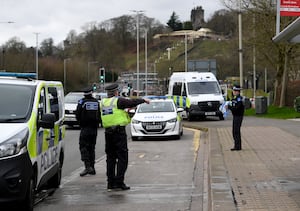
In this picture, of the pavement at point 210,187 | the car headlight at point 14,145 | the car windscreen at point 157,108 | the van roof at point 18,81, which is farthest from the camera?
the car windscreen at point 157,108

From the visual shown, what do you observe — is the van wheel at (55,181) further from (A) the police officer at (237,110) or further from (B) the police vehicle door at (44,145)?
(A) the police officer at (237,110)

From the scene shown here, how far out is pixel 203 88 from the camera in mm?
35656

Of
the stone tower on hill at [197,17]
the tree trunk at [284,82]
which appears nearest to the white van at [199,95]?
the tree trunk at [284,82]

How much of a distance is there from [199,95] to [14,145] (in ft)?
92.0

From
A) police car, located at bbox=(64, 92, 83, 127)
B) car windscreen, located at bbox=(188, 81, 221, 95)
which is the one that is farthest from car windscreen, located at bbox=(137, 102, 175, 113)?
car windscreen, located at bbox=(188, 81, 221, 95)

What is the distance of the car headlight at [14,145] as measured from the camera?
7398 mm

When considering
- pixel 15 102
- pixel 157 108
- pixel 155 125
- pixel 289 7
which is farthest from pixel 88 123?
pixel 157 108

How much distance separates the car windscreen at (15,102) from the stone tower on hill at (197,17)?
167 m

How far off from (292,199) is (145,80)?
7254 cm

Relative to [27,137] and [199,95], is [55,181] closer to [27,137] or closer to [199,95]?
[27,137]

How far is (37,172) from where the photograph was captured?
336 inches

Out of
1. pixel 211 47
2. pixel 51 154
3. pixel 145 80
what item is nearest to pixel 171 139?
pixel 51 154

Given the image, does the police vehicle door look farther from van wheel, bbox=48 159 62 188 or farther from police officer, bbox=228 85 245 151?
police officer, bbox=228 85 245 151

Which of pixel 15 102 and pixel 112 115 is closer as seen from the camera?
pixel 15 102
